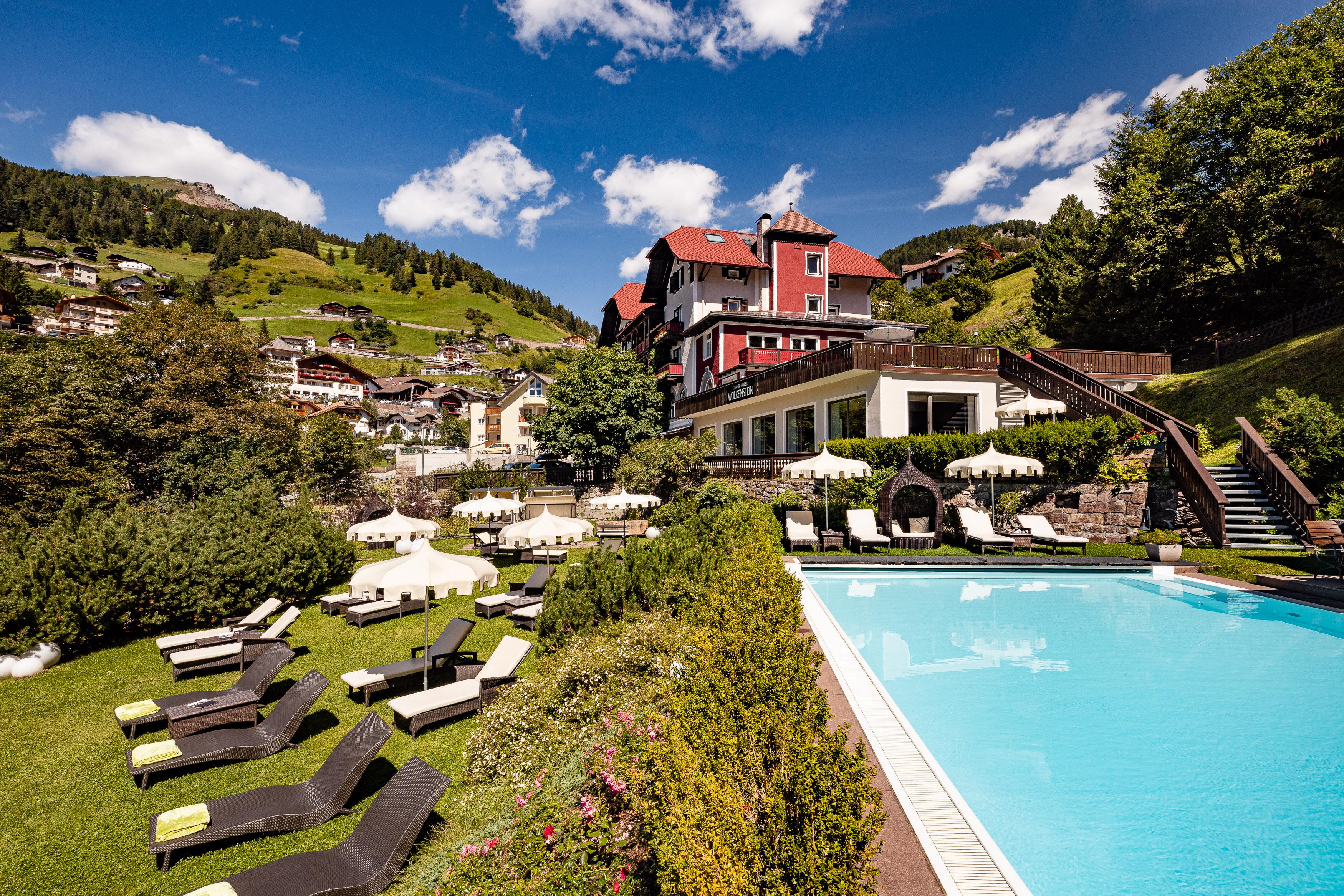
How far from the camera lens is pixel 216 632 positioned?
980 centimetres

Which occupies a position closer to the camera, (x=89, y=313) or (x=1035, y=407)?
(x=1035, y=407)

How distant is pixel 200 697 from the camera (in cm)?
710

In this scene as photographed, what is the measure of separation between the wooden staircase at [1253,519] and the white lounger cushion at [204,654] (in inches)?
870

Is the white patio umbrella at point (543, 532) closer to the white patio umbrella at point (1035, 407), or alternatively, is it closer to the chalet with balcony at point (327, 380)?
the white patio umbrella at point (1035, 407)

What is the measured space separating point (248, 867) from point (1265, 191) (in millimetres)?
39403

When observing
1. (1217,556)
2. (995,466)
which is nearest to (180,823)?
(995,466)

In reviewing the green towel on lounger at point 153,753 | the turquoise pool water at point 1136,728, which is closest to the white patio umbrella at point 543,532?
the turquoise pool water at point 1136,728

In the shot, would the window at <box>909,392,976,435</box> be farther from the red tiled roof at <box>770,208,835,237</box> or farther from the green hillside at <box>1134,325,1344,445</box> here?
the red tiled roof at <box>770,208,835,237</box>

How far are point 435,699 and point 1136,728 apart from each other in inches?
320

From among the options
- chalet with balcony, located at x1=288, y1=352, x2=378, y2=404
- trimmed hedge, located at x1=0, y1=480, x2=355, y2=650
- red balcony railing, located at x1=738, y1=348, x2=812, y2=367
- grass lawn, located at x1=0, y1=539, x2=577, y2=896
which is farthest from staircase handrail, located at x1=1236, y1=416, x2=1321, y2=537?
chalet with balcony, located at x1=288, y1=352, x2=378, y2=404

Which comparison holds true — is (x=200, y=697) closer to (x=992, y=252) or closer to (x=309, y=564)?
(x=309, y=564)

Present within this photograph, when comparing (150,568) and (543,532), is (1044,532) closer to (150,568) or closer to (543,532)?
(543,532)

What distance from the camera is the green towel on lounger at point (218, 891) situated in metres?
3.52

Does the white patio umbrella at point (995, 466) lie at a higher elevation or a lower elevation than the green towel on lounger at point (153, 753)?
higher
